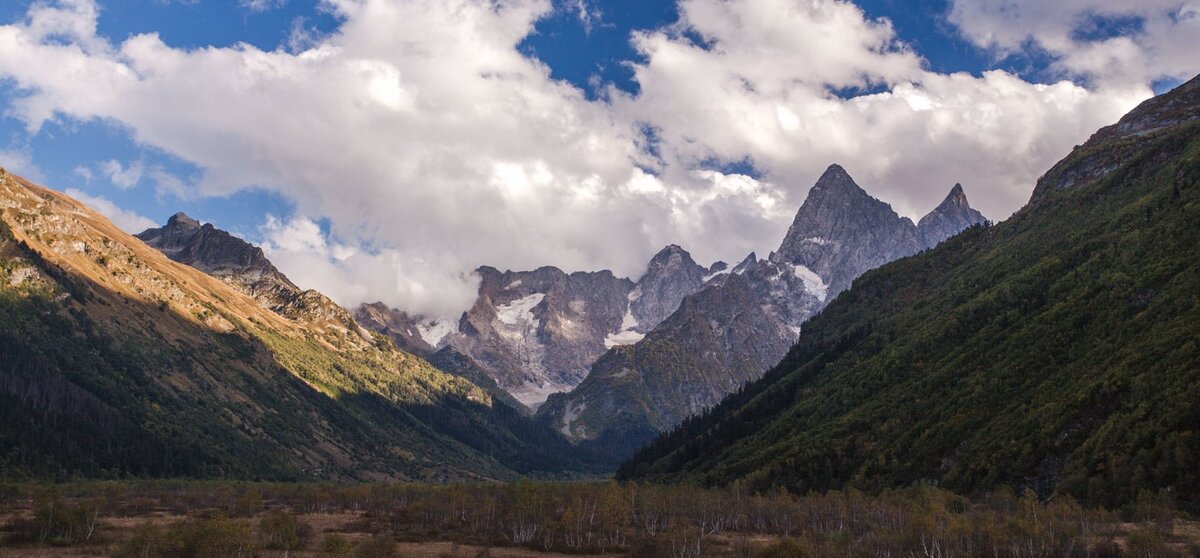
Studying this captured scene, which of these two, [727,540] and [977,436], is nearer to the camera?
[727,540]

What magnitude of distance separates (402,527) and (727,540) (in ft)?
227

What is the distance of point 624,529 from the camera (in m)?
164

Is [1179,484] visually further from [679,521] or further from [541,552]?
[541,552]

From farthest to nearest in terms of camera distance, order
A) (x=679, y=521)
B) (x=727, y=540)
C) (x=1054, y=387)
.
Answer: (x=1054, y=387), (x=679, y=521), (x=727, y=540)

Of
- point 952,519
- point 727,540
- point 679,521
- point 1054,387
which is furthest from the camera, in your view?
point 1054,387

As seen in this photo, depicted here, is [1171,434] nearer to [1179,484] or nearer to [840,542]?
[1179,484]

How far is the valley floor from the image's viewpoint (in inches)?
4432

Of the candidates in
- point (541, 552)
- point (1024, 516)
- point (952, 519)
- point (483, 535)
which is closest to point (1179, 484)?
point (1024, 516)

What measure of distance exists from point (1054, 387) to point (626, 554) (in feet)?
378

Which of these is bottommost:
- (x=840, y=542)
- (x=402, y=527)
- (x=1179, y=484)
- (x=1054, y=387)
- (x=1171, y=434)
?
(x=402, y=527)

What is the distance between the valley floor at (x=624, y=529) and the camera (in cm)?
11256

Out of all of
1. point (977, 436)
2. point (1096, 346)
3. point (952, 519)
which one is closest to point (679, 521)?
point (952, 519)

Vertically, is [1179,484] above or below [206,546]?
above

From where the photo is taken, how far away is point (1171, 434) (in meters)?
139
